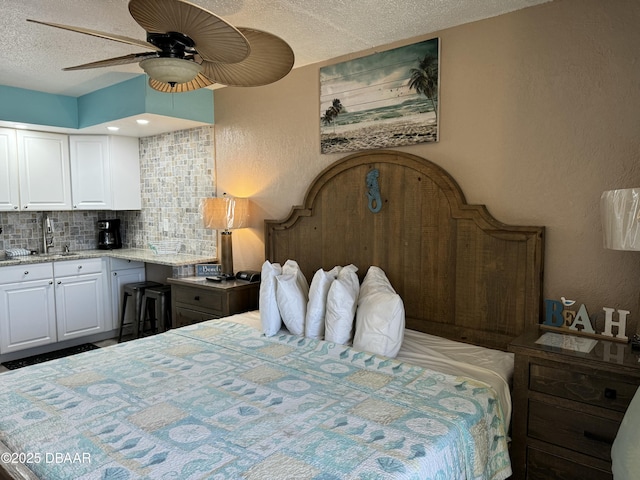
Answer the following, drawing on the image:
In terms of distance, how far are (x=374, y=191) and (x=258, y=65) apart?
1.21 meters

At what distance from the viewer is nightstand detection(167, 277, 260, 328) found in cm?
319

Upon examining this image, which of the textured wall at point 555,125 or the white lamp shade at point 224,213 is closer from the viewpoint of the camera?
the textured wall at point 555,125

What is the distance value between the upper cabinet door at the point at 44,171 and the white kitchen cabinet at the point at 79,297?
26.1 inches

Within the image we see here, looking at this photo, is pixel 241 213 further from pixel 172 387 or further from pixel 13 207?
pixel 13 207

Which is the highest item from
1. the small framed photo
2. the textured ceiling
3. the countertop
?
the textured ceiling

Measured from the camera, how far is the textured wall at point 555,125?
201 centimetres

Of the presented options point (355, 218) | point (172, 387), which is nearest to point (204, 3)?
point (355, 218)

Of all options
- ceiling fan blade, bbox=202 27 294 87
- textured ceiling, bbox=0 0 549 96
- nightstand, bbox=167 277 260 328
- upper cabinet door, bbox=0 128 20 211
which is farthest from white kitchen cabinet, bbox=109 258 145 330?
ceiling fan blade, bbox=202 27 294 87

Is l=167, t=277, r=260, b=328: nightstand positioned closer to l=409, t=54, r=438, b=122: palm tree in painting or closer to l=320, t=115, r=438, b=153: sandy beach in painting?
l=320, t=115, r=438, b=153: sandy beach in painting

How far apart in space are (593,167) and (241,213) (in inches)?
96.0

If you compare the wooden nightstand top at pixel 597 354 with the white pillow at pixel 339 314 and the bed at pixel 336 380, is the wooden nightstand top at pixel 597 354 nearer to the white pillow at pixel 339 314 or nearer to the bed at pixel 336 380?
the bed at pixel 336 380

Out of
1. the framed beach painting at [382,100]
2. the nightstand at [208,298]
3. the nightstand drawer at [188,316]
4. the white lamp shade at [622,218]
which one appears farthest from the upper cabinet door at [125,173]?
the white lamp shade at [622,218]

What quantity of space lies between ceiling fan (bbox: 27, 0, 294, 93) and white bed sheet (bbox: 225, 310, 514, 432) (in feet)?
4.98

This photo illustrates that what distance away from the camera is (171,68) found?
5.21 ft
